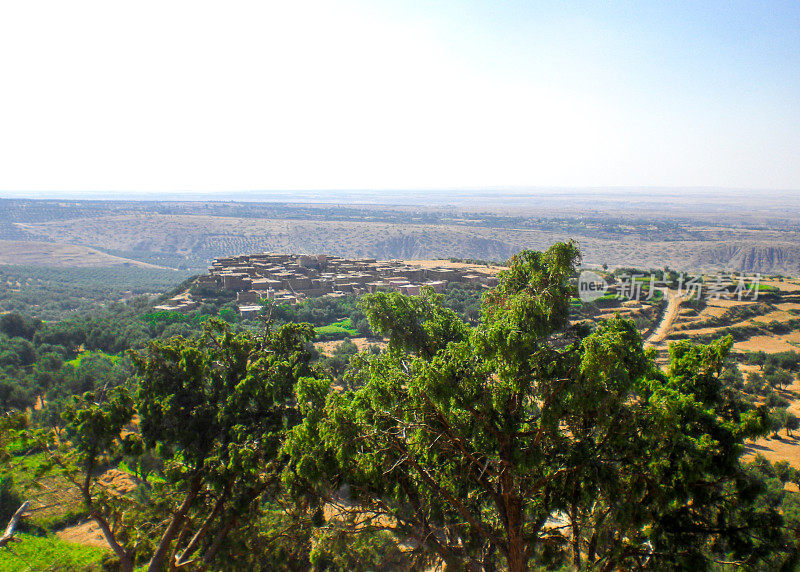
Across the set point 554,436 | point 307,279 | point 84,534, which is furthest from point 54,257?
point 554,436

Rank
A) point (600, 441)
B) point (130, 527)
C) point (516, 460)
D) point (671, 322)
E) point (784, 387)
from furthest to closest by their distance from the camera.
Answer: point (671, 322)
point (784, 387)
point (130, 527)
point (600, 441)
point (516, 460)

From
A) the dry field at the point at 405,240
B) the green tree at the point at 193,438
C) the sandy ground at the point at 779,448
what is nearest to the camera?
the green tree at the point at 193,438

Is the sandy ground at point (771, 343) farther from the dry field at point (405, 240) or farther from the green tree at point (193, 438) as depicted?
the dry field at point (405, 240)

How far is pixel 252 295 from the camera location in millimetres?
40562

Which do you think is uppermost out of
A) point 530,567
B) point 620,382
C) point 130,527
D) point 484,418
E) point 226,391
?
point 620,382

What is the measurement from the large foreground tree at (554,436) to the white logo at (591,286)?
37.2 m

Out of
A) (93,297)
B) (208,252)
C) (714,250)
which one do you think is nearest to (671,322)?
(93,297)

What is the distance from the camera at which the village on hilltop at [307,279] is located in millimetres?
40500

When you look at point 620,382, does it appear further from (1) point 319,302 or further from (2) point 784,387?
(1) point 319,302

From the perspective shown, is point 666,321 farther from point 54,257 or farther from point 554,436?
point 54,257

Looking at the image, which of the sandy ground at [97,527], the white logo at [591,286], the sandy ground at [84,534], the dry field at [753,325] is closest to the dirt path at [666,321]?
the dry field at [753,325]

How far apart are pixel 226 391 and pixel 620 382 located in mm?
7015

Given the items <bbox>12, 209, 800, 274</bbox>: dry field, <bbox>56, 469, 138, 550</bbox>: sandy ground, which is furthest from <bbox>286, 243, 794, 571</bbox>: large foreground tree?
<bbox>12, 209, 800, 274</bbox>: dry field

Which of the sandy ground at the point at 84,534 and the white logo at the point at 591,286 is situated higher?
the white logo at the point at 591,286
